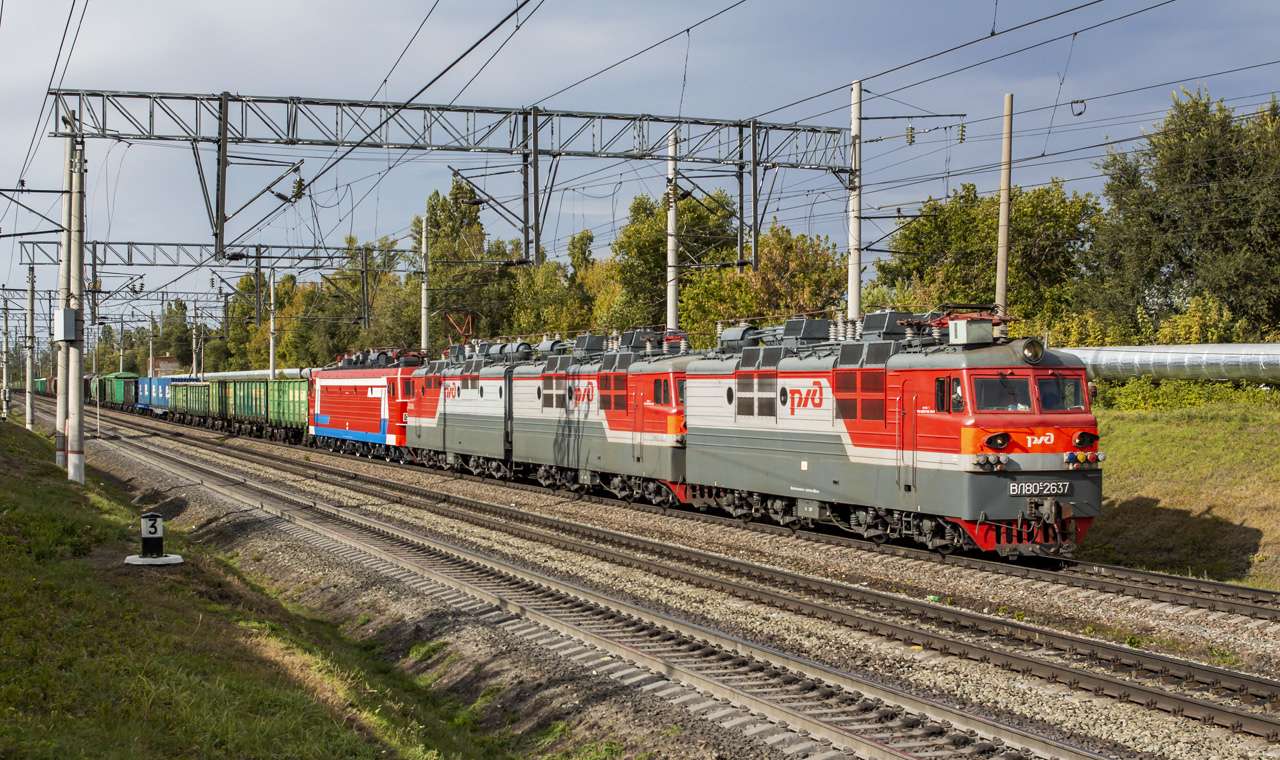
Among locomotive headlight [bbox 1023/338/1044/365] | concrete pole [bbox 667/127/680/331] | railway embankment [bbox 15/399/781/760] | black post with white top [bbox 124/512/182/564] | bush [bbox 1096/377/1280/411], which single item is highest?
concrete pole [bbox 667/127/680/331]

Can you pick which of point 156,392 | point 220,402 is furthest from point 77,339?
point 156,392

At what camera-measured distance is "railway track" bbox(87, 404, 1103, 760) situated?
901 cm

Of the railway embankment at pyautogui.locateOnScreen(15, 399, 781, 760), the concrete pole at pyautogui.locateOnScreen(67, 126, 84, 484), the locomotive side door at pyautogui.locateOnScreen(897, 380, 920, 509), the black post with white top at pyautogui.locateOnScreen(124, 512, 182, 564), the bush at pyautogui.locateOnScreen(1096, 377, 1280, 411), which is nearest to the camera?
the railway embankment at pyautogui.locateOnScreen(15, 399, 781, 760)

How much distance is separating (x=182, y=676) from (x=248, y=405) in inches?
2111

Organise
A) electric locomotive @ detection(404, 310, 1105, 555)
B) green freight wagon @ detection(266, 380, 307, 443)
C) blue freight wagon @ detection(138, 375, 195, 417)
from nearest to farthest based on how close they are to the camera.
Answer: electric locomotive @ detection(404, 310, 1105, 555)
green freight wagon @ detection(266, 380, 307, 443)
blue freight wagon @ detection(138, 375, 195, 417)

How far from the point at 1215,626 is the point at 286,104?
762 inches

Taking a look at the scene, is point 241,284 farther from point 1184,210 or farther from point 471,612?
point 471,612

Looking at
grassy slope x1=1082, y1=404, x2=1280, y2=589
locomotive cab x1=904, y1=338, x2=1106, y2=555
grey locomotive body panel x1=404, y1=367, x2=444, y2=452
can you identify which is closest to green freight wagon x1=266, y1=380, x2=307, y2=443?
grey locomotive body panel x1=404, y1=367, x2=444, y2=452

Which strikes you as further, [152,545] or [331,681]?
[152,545]

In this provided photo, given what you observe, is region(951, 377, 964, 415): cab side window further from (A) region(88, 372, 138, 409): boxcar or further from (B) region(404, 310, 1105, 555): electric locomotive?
(A) region(88, 372, 138, 409): boxcar

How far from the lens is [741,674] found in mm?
11367

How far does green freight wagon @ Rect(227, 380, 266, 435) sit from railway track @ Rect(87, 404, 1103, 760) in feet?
134

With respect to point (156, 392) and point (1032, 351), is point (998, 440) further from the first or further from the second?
point (156, 392)

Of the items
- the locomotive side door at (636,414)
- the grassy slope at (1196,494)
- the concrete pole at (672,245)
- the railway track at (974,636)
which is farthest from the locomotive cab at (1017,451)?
the concrete pole at (672,245)
